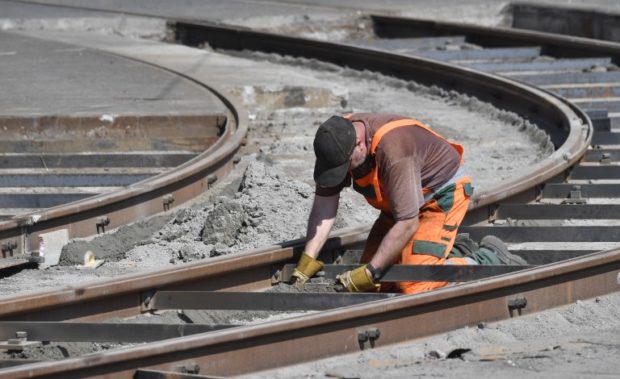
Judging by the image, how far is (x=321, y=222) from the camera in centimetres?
773

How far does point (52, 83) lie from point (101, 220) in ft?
21.8

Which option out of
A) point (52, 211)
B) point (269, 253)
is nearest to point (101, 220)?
point (52, 211)

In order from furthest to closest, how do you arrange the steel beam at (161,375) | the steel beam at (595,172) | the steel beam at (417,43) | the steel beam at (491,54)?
the steel beam at (417,43) → the steel beam at (491,54) → the steel beam at (595,172) → the steel beam at (161,375)

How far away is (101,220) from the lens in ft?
31.7

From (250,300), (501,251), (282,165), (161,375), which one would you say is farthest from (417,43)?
(161,375)

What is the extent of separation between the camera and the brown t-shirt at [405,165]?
7230mm

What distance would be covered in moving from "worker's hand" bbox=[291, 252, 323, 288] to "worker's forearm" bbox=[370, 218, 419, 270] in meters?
0.44

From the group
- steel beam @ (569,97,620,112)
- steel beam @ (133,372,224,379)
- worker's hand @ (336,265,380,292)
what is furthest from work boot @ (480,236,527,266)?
steel beam @ (569,97,620,112)

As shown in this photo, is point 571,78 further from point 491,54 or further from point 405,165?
point 405,165

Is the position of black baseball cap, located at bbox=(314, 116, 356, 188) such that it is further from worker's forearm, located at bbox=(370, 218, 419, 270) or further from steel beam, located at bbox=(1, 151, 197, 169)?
steel beam, located at bbox=(1, 151, 197, 169)

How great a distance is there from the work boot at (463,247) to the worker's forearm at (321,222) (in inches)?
34.3

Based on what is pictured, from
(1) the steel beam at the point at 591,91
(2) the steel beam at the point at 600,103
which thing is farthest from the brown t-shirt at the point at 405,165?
(1) the steel beam at the point at 591,91

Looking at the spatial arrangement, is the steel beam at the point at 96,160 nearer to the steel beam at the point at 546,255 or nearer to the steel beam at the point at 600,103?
the steel beam at the point at 546,255

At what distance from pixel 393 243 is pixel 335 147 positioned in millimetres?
638
